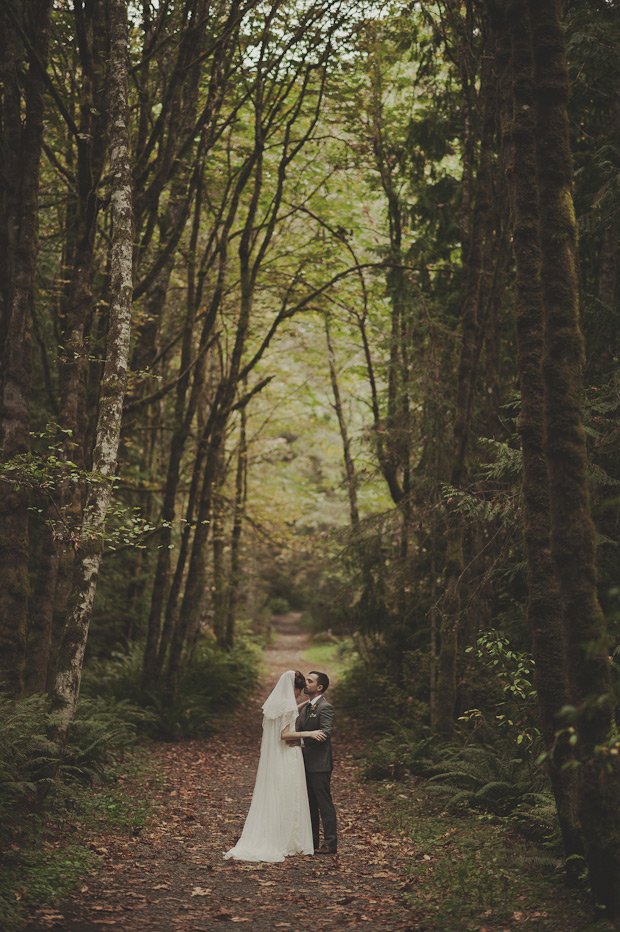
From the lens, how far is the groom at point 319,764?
7270mm

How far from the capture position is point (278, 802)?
285 inches

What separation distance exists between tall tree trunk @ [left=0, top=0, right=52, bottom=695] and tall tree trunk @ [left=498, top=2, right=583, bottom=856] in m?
5.11

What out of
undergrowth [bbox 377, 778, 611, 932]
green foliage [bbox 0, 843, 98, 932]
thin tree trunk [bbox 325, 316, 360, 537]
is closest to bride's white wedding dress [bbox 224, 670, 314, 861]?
undergrowth [bbox 377, 778, 611, 932]

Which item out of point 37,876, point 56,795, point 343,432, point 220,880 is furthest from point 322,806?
point 343,432

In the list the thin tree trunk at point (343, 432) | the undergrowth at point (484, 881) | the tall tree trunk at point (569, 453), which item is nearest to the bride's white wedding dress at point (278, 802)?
the undergrowth at point (484, 881)

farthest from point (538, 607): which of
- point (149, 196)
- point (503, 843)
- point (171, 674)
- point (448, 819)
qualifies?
point (171, 674)

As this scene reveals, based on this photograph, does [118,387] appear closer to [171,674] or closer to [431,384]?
[431,384]

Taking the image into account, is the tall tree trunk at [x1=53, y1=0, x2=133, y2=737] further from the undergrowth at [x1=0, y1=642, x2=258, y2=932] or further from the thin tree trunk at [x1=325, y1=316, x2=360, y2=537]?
the thin tree trunk at [x1=325, y1=316, x2=360, y2=537]

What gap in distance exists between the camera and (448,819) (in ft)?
25.6

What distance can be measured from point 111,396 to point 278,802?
4611mm

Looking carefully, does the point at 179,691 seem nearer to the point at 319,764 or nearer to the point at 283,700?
the point at 283,700

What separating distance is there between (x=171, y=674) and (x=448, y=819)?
6.97 meters

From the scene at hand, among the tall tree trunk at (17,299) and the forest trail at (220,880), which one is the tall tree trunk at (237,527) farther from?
the tall tree trunk at (17,299)

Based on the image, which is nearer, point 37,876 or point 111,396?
point 37,876
